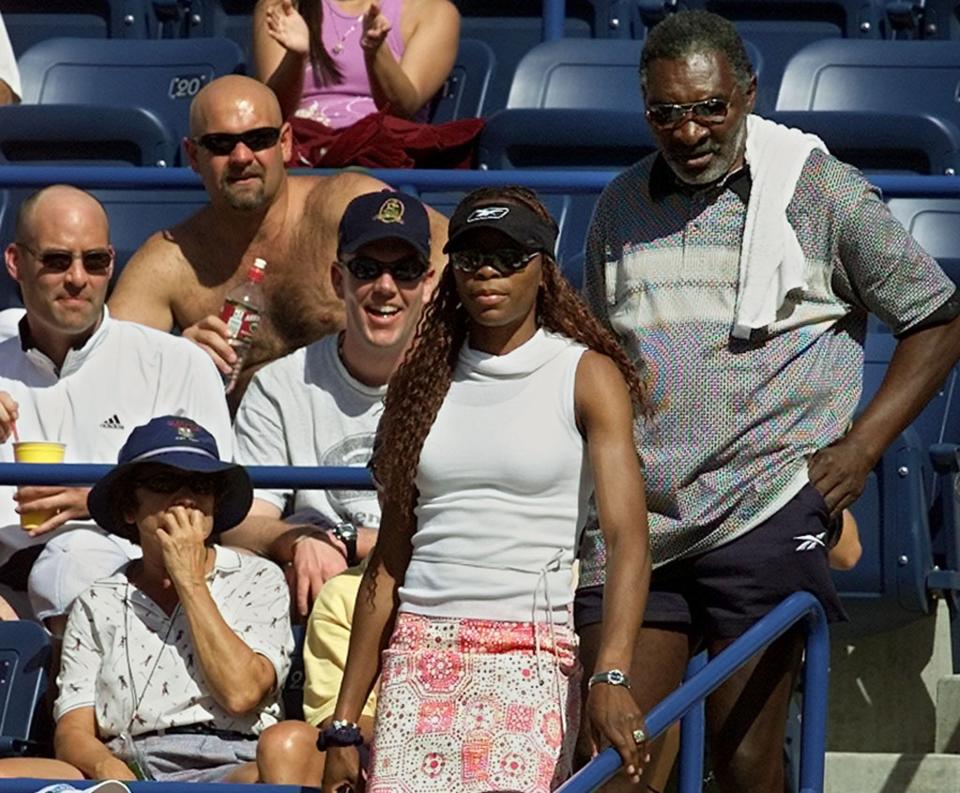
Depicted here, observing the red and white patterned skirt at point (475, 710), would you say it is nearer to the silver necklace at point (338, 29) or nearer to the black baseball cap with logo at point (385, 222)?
the black baseball cap with logo at point (385, 222)

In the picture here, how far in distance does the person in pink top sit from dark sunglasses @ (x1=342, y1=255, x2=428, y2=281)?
140 centimetres

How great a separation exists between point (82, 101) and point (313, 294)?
179 cm

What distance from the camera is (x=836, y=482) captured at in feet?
11.6

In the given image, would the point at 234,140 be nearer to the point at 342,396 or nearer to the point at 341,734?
the point at 342,396

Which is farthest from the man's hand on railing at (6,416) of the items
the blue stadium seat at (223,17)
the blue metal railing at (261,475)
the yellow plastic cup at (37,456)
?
the blue stadium seat at (223,17)

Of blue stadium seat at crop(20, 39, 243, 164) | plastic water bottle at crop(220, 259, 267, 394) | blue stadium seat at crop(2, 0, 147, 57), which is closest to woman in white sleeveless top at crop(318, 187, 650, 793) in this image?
plastic water bottle at crop(220, 259, 267, 394)

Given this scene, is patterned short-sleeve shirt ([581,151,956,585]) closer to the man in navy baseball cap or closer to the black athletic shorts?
the black athletic shorts

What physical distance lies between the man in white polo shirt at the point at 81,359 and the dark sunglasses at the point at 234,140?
39 centimetres

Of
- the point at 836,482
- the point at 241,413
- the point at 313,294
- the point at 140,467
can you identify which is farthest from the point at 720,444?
the point at 313,294

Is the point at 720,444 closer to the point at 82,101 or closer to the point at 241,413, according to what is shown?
the point at 241,413

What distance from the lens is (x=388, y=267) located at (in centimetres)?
467

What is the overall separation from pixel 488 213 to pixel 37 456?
5.07 feet

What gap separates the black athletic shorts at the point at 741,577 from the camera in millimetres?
3523

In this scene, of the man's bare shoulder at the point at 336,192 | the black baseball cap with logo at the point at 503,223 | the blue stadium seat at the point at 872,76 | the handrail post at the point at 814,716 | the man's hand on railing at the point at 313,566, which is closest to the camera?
the black baseball cap with logo at the point at 503,223
